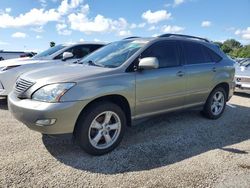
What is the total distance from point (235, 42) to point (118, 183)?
81537mm

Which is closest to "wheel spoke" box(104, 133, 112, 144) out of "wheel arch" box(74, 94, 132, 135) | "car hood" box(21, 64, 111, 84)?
"wheel arch" box(74, 94, 132, 135)

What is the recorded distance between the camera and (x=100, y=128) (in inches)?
157

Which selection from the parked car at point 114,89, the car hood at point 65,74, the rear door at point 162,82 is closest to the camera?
the parked car at point 114,89

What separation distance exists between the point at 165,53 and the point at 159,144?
1.61m

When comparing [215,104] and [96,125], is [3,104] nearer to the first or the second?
[96,125]

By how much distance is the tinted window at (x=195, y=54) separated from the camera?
5301 millimetres

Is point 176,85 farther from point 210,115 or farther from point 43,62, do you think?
point 43,62

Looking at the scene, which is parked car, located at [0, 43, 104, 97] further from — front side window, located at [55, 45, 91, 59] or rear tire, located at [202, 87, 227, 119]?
rear tire, located at [202, 87, 227, 119]

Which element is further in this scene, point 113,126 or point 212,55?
point 212,55

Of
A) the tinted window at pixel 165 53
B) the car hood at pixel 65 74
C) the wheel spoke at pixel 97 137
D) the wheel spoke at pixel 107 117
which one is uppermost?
the tinted window at pixel 165 53

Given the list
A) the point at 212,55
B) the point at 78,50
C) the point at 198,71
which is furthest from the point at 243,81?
the point at 78,50

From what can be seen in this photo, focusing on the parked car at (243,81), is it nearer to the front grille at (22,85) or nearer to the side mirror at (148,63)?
the side mirror at (148,63)

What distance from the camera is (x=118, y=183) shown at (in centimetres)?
322

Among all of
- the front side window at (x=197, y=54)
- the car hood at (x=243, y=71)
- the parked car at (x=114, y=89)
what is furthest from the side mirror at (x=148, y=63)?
the car hood at (x=243, y=71)
